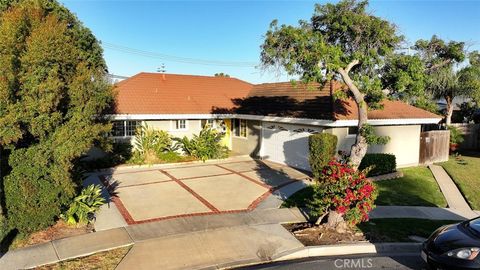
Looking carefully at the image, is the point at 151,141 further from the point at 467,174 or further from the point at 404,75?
the point at 467,174

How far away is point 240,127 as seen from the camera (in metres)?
21.7

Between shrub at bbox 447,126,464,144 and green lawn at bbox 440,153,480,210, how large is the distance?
1040 millimetres

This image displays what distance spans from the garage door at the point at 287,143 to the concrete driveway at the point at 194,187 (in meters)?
0.54

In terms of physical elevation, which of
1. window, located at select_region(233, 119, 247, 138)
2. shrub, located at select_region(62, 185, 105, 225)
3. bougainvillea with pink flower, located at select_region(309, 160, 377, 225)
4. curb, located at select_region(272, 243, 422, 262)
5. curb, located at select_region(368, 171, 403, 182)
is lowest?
curb, located at select_region(272, 243, 422, 262)

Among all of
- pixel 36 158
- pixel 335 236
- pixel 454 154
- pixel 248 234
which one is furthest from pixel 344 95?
pixel 454 154

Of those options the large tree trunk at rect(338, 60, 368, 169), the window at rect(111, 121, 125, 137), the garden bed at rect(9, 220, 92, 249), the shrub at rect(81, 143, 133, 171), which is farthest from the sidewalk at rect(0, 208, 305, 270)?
the window at rect(111, 121, 125, 137)

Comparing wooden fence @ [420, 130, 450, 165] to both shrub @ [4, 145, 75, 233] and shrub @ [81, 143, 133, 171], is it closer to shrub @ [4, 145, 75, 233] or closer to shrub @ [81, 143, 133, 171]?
shrub @ [81, 143, 133, 171]

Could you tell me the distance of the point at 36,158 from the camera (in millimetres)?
8344

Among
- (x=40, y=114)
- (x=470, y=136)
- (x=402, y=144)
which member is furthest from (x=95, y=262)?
(x=470, y=136)

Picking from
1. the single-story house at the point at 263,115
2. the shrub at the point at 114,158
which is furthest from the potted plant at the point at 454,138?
the shrub at the point at 114,158

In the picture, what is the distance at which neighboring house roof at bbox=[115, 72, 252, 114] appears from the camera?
19578 millimetres

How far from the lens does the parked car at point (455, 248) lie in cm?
633

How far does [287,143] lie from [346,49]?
7058mm

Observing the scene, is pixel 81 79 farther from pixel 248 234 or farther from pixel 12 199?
pixel 248 234
